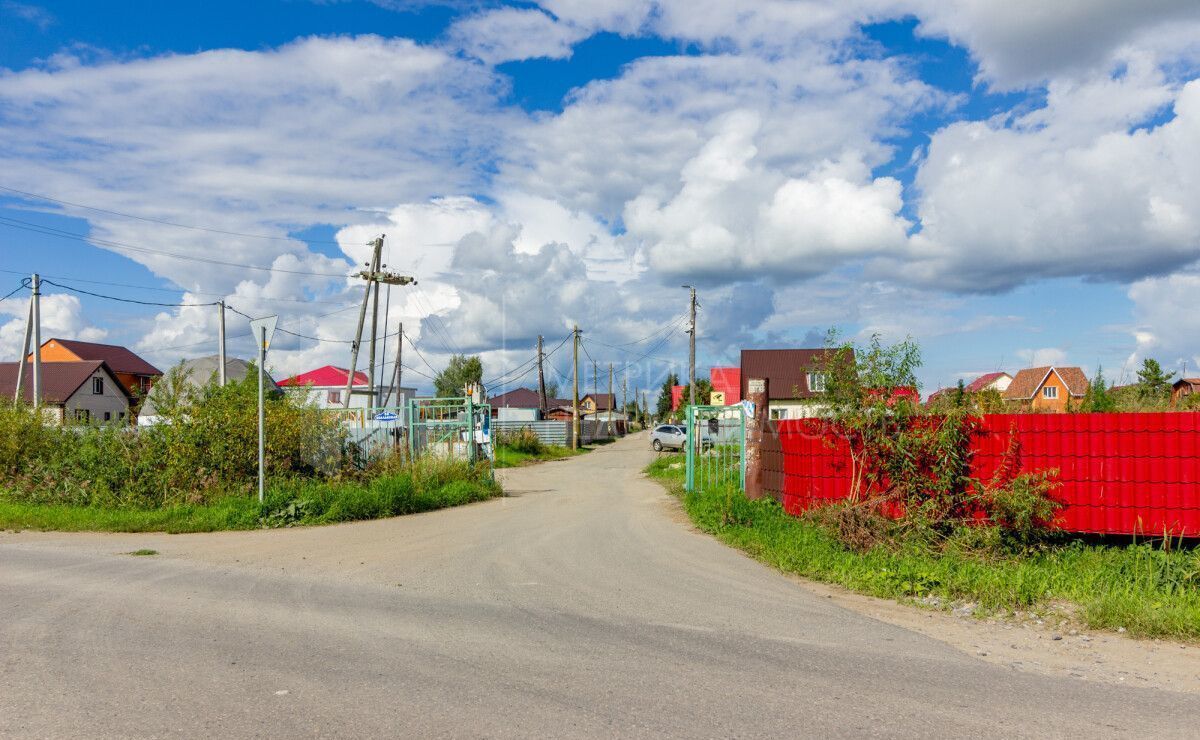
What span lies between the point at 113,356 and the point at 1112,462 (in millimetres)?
77429

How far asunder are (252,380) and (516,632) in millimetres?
14474

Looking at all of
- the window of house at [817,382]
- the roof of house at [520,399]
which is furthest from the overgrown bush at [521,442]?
the roof of house at [520,399]

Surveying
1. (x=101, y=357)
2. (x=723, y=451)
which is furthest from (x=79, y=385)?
(x=723, y=451)

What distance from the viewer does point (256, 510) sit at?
1409cm

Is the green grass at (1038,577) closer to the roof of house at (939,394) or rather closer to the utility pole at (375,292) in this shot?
the roof of house at (939,394)

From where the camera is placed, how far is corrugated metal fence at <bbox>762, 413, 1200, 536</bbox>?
9.03m

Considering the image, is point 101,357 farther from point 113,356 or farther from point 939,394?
point 939,394

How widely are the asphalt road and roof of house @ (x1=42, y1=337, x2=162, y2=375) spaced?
222 ft

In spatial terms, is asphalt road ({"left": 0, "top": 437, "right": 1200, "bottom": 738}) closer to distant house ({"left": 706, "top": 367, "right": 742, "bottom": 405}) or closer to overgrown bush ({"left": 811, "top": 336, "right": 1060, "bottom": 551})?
overgrown bush ({"left": 811, "top": 336, "right": 1060, "bottom": 551})

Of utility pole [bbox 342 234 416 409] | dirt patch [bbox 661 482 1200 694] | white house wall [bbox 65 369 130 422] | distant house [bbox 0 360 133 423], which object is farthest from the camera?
white house wall [bbox 65 369 130 422]

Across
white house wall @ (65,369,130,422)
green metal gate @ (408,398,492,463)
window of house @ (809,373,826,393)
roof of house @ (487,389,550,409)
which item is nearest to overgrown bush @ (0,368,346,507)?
green metal gate @ (408,398,492,463)

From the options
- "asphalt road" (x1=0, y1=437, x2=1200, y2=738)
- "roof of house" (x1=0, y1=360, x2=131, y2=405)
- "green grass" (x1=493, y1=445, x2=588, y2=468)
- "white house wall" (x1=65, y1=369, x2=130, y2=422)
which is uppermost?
"roof of house" (x1=0, y1=360, x2=131, y2=405)

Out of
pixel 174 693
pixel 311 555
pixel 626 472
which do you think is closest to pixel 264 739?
pixel 174 693

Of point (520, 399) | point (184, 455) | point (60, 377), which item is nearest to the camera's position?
point (184, 455)
